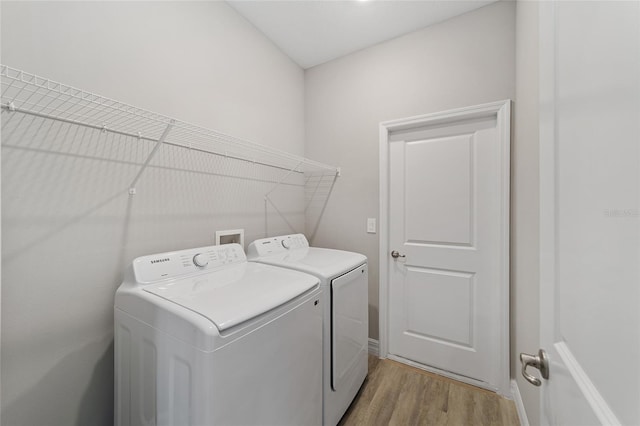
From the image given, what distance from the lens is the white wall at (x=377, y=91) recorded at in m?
1.79

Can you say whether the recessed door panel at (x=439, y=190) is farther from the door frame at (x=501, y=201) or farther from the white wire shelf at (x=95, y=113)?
the white wire shelf at (x=95, y=113)

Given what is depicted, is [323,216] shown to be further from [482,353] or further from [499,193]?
[482,353]

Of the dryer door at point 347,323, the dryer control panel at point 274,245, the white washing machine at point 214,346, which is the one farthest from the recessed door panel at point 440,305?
the white washing machine at point 214,346

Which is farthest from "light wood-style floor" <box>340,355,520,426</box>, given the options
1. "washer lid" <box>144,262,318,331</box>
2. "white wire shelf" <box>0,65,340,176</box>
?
"white wire shelf" <box>0,65,340,176</box>

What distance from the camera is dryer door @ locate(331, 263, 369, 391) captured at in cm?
141

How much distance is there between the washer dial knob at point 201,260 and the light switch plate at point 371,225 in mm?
1371

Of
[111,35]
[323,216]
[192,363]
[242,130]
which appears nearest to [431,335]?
[323,216]

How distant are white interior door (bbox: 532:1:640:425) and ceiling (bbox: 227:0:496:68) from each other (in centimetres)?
157

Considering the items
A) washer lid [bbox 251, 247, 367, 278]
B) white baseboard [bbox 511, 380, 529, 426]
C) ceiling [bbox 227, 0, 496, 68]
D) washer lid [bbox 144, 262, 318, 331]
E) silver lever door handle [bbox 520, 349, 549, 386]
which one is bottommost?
white baseboard [bbox 511, 380, 529, 426]

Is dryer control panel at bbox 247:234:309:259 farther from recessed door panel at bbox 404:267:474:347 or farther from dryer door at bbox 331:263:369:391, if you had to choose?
recessed door panel at bbox 404:267:474:347

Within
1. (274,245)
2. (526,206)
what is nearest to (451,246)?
(526,206)

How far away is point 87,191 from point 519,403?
2.71 meters

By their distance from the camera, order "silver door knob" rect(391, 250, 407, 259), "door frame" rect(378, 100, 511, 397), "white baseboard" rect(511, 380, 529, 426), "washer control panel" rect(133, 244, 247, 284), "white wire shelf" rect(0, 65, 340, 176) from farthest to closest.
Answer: "silver door knob" rect(391, 250, 407, 259) → "door frame" rect(378, 100, 511, 397) → "white baseboard" rect(511, 380, 529, 426) → "washer control panel" rect(133, 244, 247, 284) → "white wire shelf" rect(0, 65, 340, 176)

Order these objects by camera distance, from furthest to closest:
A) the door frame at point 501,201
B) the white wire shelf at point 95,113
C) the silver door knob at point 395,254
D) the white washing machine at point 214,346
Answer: the silver door knob at point 395,254 → the door frame at point 501,201 → the white wire shelf at point 95,113 → the white washing machine at point 214,346
